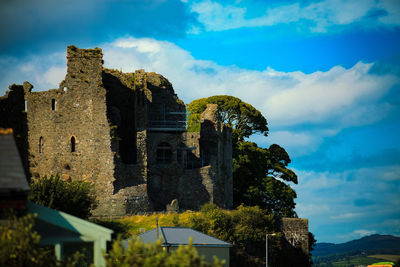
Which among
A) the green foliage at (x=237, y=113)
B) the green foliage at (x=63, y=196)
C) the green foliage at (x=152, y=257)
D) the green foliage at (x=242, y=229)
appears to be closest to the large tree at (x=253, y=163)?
the green foliage at (x=237, y=113)

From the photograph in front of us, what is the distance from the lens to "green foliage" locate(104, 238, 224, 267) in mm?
17688

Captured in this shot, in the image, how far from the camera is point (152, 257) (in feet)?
59.6

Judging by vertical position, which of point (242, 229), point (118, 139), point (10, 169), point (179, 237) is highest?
point (118, 139)

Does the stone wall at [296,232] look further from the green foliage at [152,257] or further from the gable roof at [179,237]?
the green foliage at [152,257]

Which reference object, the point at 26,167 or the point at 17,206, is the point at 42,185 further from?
the point at 17,206

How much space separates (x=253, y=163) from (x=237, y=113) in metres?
6.71

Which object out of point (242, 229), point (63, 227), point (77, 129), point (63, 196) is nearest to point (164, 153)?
point (77, 129)

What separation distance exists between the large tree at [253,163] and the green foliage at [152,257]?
48.2 metres

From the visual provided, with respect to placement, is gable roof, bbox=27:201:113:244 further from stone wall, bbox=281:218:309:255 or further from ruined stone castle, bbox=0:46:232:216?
stone wall, bbox=281:218:309:255

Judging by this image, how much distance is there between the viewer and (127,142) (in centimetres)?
5950

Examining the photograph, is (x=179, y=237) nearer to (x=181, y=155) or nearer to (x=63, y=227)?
(x=63, y=227)

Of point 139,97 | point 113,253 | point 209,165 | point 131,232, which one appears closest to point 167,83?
point 139,97

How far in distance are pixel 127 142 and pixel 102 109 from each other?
563 centimetres

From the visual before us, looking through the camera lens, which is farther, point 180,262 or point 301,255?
point 301,255
